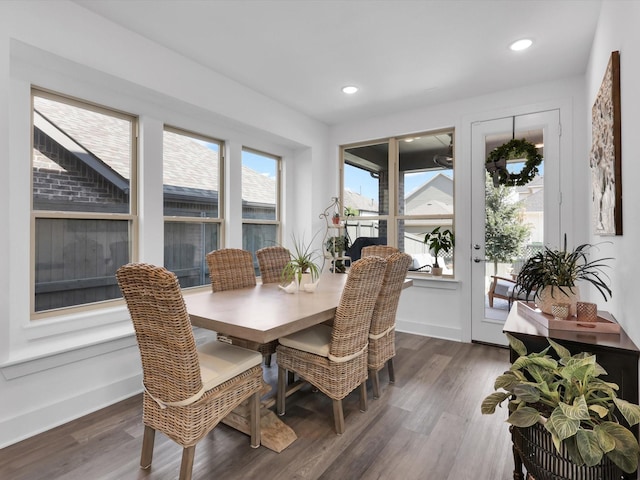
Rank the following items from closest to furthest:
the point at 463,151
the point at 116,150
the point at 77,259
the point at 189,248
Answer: the point at 77,259 → the point at 116,150 → the point at 189,248 → the point at 463,151

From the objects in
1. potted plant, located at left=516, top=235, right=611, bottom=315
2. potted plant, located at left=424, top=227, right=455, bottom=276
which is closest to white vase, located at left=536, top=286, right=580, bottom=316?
potted plant, located at left=516, top=235, right=611, bottom=315

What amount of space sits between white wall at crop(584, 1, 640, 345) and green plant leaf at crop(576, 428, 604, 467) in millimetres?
665

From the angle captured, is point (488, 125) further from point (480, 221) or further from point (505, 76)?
point (480, 221)

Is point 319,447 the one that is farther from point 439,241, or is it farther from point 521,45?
point 521,45

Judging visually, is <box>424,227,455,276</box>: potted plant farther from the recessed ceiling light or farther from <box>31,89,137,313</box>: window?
<box>31,89,137,313</box>: window

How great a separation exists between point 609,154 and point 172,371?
256cm

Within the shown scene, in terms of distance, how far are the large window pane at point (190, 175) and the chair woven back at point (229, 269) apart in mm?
797

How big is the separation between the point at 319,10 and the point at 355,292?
1.90 m

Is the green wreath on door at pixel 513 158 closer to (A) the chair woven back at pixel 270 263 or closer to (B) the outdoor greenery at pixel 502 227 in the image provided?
(B) the outdoor greenery at pixel 502 227

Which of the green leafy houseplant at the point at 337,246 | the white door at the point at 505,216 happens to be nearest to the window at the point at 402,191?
the green leafy houseplant at the point at 337,246

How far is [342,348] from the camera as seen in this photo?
2.11m

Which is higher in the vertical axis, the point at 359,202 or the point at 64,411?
the point at 359,202

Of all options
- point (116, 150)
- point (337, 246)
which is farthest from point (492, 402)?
point (337, 246)

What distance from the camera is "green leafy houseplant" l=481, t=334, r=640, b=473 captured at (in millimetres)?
1031
